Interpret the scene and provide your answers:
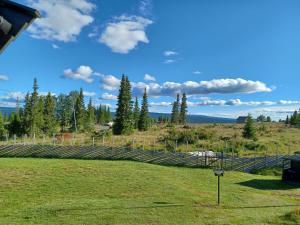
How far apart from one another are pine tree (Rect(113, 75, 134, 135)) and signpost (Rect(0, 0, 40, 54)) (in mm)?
59689

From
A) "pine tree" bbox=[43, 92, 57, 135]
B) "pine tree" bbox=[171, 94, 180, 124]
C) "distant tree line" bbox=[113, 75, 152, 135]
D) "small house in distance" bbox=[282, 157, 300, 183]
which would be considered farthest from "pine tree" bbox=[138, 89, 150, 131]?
"small house in distance" bbox=[282, 157, 300, 183]

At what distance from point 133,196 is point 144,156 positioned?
48.6 feet

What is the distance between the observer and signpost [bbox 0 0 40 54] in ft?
8.75

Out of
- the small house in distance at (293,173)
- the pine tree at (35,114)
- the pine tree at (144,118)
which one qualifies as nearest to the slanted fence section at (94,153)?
the small house in distance at (293,173)

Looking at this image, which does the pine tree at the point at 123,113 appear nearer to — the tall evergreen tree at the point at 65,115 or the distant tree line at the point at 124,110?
the distant tree line at the point at 124,110

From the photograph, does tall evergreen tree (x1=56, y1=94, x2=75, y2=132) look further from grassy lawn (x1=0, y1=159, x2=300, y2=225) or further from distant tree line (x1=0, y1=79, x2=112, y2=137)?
grassy lawn (x1=0, y1=159, x2=300, y2=225)

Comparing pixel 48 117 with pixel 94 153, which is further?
pixel 48 117

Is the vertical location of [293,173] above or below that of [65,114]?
below

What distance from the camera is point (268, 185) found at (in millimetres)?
24938

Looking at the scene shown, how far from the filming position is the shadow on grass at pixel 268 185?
79.1 feet

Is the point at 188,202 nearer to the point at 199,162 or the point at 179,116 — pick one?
the point at 199,162

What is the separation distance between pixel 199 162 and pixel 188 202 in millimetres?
14378

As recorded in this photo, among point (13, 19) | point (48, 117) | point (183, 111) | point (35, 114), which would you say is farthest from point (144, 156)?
point (183, 111)

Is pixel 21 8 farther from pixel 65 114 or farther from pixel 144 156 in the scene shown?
pixel 65 114
